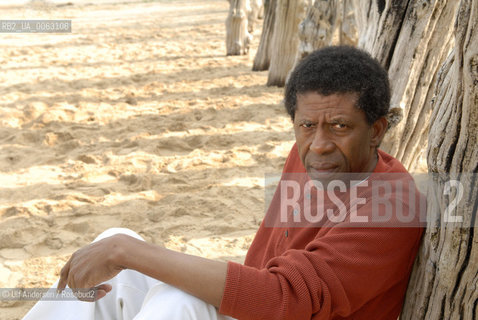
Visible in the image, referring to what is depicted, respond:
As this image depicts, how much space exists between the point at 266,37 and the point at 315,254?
6.45 metres

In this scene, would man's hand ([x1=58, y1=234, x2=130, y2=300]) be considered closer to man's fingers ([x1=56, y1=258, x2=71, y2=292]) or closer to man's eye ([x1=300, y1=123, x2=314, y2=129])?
man's fingers ([x1=56, y1=258, x2=71, y2=292])

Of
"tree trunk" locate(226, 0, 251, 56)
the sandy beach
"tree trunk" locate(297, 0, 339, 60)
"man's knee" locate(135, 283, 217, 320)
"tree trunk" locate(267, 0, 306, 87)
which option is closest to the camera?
"man's knee" locate(135, 283, 217, 320)

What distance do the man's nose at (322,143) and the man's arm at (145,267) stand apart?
530 millimetres

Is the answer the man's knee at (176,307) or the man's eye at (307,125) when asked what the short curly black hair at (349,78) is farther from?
the man's knee at (176,307)

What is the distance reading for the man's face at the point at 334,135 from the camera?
1.75 metres

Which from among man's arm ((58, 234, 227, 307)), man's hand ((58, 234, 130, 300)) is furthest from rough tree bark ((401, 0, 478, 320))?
man's hand ((58, 234, 130, 300))

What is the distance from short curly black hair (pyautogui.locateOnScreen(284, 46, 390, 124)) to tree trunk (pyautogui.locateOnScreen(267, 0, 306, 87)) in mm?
5201

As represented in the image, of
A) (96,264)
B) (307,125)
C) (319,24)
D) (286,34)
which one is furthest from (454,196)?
(286,34)

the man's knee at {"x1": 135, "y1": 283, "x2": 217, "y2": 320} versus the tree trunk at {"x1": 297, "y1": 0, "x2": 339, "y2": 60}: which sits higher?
the tree trunk at {"x1": 297, "y1": 0, "x2": 339, "y2": 60}

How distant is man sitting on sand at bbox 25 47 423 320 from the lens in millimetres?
1554

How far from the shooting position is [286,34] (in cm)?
693

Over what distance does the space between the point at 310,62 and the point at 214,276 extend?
2.67 feet

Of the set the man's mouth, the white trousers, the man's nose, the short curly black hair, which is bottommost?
the white trousers

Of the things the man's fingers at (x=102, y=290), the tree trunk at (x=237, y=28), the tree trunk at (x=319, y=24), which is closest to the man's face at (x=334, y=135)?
the man's fingers at (x=102, y=290)
